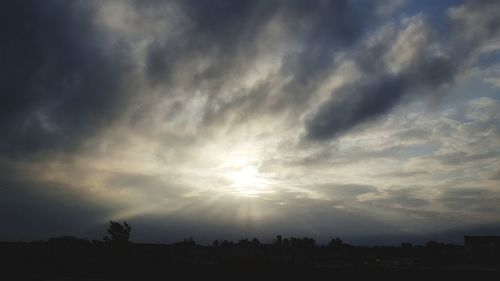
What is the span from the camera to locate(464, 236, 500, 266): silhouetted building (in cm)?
5978

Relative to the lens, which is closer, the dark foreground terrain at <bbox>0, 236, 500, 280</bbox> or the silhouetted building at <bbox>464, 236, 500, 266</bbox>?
the dark foreground terrain at <bbox>0, 236, 500, 280</bbox>

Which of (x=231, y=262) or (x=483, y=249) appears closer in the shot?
(x=231, y=262)

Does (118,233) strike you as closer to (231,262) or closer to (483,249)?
(231,262)

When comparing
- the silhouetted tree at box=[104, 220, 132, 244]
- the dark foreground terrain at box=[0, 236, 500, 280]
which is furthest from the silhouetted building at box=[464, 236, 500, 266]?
the silhouetted tree at box=[104, 220, 132, 244]

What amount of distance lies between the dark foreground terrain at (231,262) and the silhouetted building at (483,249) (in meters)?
0.13

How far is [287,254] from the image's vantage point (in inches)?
1969

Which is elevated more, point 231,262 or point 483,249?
point 483,249

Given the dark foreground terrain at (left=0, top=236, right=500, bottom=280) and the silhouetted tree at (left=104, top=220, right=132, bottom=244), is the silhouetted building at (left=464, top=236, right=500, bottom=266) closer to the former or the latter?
the dark foreground terrain at (left=0, top=236, right=500, bottom=280)

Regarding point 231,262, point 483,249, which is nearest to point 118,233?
point 231,262

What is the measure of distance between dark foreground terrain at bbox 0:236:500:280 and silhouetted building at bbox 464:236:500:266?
13cm

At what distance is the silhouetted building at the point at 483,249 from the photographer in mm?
59781

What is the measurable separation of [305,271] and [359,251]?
80.0 ft

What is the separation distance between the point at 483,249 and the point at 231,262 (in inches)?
1519

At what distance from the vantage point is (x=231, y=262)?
152 feet
